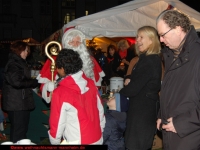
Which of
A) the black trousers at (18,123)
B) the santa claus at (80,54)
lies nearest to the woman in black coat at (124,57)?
the black trousers at (18,123)

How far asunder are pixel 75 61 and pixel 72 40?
Result: 130 cm

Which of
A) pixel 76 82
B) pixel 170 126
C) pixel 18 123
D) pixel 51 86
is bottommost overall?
pixel 18 123

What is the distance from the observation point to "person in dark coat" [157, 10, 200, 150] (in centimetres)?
234

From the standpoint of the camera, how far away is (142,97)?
3.41 metres

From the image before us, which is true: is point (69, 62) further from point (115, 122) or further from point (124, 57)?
point (124, 57)

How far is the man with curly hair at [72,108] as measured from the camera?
271 centimetres

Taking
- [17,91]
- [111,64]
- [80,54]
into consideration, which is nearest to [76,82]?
[80,54]

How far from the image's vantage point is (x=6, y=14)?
39750mm

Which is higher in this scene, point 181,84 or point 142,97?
point 181,84

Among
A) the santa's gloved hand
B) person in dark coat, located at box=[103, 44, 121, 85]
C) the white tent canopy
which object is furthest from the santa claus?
person in dark coat, located at box=[103, 44, 121, 85]

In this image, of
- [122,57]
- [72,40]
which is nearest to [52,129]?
[72,40]

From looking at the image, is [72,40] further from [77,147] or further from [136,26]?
[136,26]

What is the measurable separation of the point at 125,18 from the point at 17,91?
129 inches

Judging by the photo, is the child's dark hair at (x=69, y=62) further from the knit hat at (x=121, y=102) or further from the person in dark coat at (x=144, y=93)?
the knit hat at (x=121, y=102)
